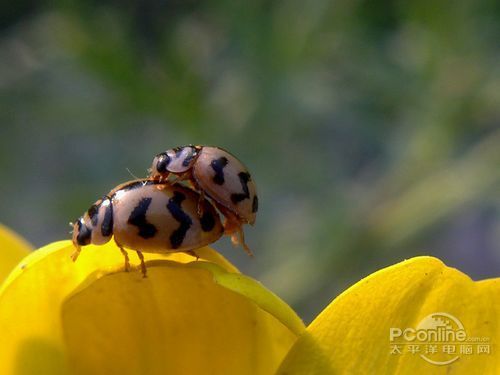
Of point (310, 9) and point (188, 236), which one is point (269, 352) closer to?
point (188, 236)

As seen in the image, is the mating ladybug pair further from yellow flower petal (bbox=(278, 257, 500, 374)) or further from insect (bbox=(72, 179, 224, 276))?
yellow flower petal (bbox=(278, 257, 500, 374))

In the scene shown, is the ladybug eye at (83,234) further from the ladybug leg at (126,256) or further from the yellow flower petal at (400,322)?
the yellow flower petal at (400,322)

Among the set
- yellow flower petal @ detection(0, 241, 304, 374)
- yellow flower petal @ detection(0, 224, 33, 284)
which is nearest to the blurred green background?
yellow flower petal @ detection(0, 224, 33, 284)

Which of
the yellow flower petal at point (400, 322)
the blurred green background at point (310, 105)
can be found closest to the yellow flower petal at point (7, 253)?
the yellow flower petal at point (400, 322)

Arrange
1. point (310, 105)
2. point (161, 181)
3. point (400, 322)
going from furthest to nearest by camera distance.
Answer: point (310, 105)
point (161, 181)
point (400, 322)

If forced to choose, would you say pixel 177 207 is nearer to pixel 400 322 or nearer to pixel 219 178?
pixel 219 178

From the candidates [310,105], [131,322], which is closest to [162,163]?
[131,322]

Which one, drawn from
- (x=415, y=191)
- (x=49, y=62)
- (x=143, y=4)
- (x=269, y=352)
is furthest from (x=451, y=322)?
(x=143, y=4)
